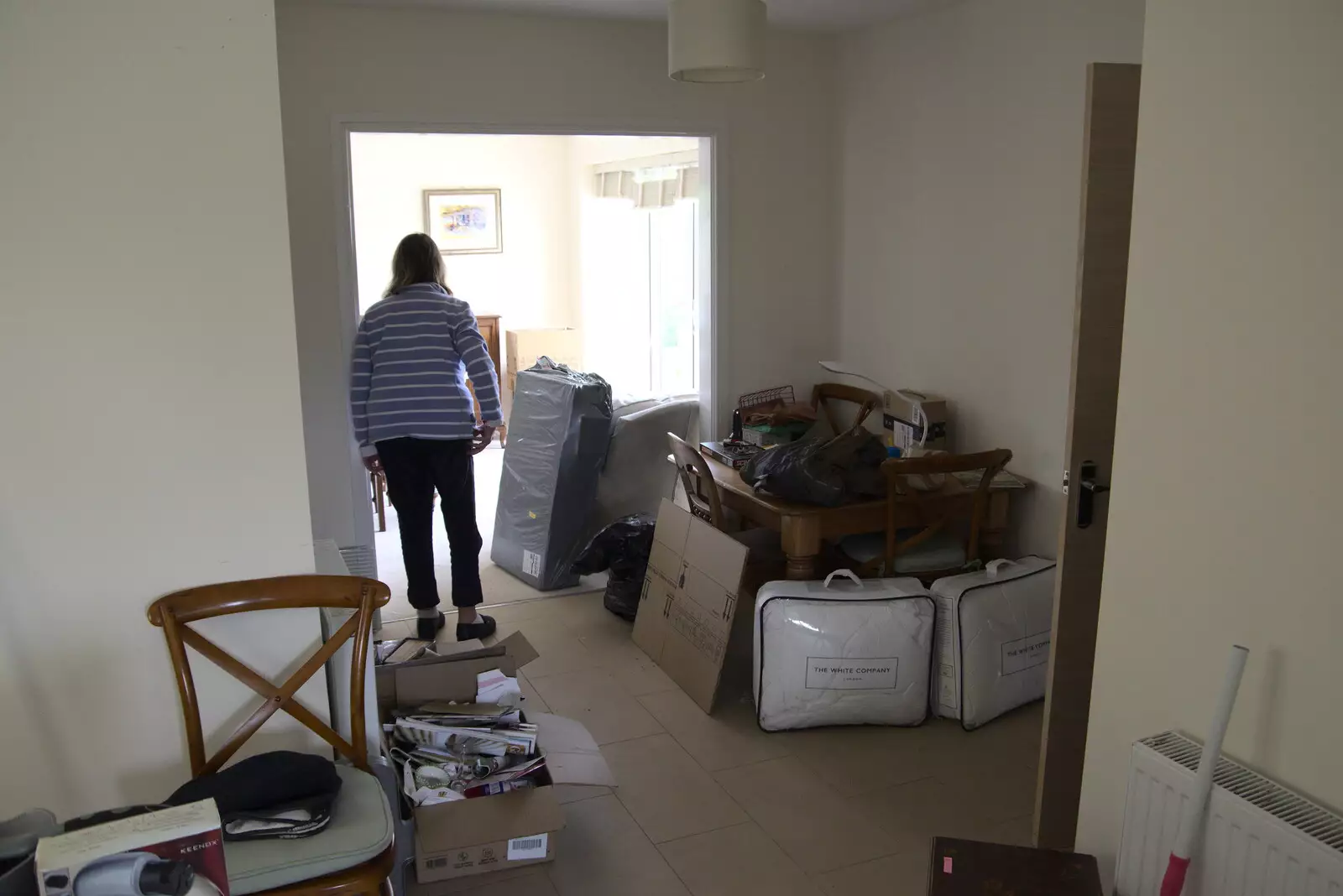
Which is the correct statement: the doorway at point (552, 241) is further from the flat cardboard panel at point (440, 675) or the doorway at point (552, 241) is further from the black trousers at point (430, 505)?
the flat cardboard panel at point (440, 675)

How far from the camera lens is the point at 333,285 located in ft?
13.3

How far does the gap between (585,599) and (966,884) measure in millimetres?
2793

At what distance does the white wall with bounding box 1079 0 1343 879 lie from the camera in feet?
5.23

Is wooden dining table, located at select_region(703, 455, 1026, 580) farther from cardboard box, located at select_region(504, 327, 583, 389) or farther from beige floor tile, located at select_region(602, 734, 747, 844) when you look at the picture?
cardboard box, located at select_region(504, 327, 583, 389)

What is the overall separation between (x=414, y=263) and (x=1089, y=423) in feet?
7.65

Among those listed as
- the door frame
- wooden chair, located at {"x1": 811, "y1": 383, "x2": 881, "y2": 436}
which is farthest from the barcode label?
wooden chair, located at {"x1": 811, "y1": 383, "x2": 881, "y2": 436}

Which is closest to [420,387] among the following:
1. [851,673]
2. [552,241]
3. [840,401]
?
[851,673]

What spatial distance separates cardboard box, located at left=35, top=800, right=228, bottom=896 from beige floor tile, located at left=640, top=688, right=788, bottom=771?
5.94ft

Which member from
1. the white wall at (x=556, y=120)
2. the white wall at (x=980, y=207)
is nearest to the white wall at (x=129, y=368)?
the white wall at (x=556, y=120)

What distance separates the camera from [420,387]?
12.0 ft

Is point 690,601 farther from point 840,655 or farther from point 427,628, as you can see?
point 427,628

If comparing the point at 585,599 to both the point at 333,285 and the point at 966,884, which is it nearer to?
the point at 333,285

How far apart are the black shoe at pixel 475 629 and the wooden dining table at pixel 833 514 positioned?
1046mm

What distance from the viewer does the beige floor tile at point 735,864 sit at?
2486 millimetres
